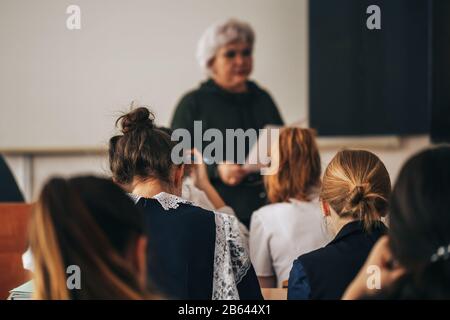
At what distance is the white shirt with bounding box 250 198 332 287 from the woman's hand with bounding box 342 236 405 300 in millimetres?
1400

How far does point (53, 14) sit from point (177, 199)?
3987 mm

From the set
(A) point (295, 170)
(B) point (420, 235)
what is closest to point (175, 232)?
(B) point (420, 235)

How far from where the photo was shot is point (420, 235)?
1486mm

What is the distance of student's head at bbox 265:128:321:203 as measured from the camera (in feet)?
10.7

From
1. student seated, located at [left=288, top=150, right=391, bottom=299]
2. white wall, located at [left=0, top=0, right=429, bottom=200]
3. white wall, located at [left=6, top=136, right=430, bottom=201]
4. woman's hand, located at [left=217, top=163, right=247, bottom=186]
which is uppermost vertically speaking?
white wall, located at [left=0, top=0, right=429, bottom=200]

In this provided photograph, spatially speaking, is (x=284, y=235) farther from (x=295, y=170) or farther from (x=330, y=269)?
(x=330, y=269)

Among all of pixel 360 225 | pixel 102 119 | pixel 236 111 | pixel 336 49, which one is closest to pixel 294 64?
pixel 336 49

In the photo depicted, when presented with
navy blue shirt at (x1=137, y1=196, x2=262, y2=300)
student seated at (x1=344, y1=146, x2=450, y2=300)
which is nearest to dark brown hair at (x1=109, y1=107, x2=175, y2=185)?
navy blue shirt at (x1=137, y1=196, x2=262, y2=300)

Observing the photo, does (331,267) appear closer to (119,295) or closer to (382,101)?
(119,295)

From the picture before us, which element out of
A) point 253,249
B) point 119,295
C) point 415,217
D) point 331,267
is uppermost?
point 415,217

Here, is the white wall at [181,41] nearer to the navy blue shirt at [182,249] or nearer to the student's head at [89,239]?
the navy blue shirt at [182,249]

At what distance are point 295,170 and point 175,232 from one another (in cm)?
117

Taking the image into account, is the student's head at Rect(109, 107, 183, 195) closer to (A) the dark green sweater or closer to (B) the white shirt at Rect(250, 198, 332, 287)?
(B) the white shirt at Rect(250, 198, 332, 287)

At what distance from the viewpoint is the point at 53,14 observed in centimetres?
587
